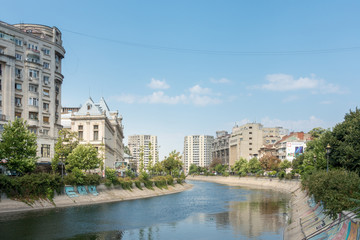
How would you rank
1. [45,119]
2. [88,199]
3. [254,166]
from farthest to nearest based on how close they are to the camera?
[254,166], [45,119], [88,199]

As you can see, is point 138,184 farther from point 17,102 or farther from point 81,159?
point 17,102

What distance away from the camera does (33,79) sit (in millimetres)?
78250

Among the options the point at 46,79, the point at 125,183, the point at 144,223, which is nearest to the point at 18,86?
the point at 46,79

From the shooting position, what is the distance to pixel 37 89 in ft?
261

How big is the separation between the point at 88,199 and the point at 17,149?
54.5 feet

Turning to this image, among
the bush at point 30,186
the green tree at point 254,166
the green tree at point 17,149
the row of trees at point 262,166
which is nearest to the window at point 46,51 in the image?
the green tree at point 17,149

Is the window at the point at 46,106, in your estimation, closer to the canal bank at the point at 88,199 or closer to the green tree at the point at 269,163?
the canal bank at the point at 88,199

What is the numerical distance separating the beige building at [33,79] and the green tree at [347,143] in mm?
59220

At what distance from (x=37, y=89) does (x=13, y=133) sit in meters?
21.8

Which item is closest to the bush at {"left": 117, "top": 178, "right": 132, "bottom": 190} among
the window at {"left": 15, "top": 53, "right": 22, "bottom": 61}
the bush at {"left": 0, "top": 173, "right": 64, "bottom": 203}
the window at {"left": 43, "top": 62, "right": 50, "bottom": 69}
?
the bush at {"left": 0, "top": 173, "right": 64, "bottom": 203}

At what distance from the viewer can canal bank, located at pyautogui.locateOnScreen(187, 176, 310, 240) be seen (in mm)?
36819

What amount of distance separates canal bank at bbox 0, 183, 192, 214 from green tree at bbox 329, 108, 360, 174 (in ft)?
147

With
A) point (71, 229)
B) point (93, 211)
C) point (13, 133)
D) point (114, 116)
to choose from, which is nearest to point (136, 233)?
point (71, 229)

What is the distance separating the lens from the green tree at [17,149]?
5944 centimetres
